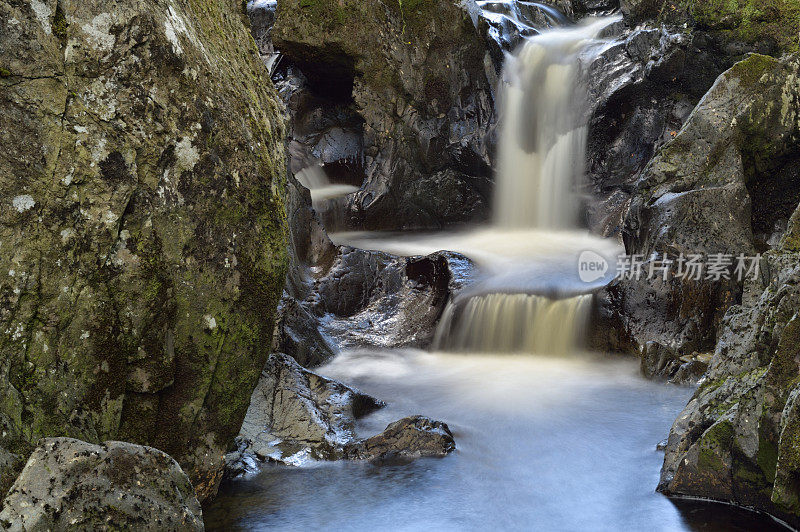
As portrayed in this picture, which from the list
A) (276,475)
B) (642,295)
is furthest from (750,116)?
(276,475)

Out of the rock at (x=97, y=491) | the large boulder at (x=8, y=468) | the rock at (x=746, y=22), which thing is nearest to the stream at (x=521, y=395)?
the rock at (x=97, y=491)

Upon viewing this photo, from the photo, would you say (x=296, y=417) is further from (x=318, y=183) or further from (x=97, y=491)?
(x=318, y=183)

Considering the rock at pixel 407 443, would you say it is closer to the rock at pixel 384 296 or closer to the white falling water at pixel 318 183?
the rock at pixel 384 296

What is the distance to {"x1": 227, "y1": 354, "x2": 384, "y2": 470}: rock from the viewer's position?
472 centimetres

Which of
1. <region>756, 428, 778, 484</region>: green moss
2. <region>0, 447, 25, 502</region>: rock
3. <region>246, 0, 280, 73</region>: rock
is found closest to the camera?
<region>0, 447, 25, 502</region>: rock

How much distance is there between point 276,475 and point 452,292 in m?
4.66

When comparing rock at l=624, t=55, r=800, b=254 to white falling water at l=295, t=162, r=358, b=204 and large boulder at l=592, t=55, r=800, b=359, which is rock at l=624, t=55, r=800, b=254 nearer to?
large boulder at l=592, t=55, r=800, b=359

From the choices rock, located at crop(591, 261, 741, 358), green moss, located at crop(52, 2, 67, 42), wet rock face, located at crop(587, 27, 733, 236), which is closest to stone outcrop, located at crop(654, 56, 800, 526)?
rock, located at crop(591, 261, 741, 358)

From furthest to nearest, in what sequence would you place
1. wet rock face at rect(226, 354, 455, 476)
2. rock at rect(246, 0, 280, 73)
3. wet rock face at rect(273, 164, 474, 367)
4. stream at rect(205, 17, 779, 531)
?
1. rock at rect(246, 0, 280, 73)
2. wet rock face at rect(273, 164, 474, 367)
3. wet rock face at rect(226, 354, 455, 476)
4. stream at rect(205, 17, 779, 531)

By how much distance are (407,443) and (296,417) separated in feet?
2.73

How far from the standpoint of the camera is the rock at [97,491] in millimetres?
2361

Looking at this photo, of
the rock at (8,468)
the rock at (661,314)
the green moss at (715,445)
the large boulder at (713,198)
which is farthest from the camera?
the large boulder at (713,198)

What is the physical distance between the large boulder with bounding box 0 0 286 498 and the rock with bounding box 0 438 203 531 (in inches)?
16.0

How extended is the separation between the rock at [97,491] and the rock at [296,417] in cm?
180
